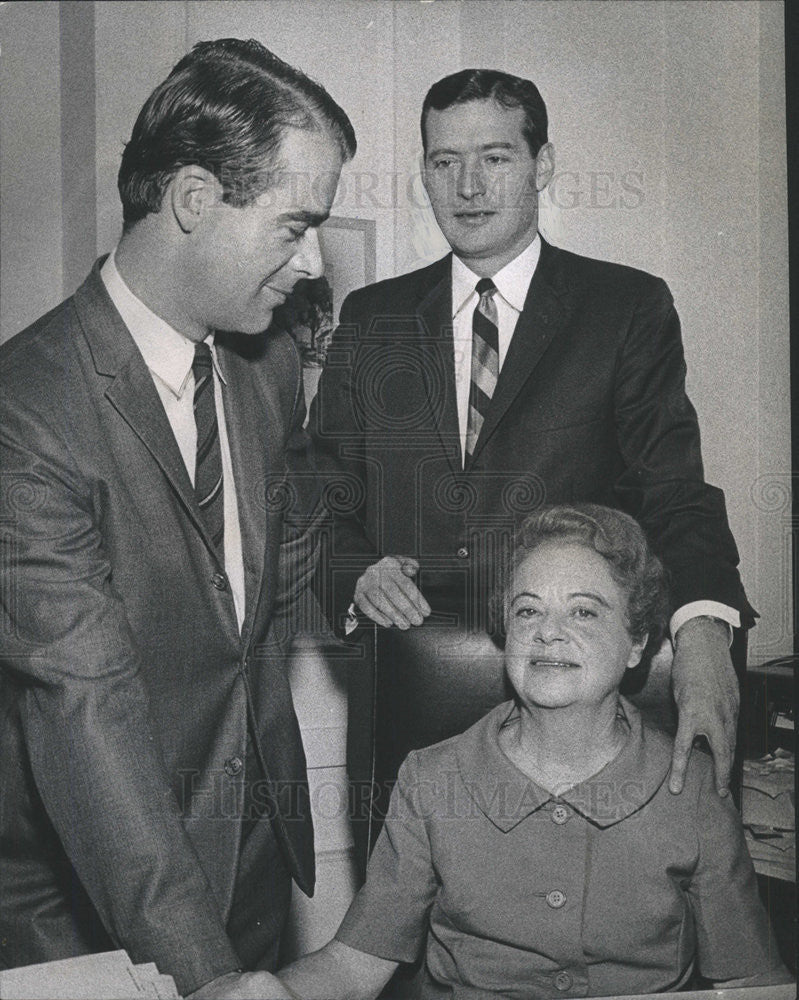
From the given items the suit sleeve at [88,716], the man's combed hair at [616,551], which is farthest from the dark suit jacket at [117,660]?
the man's combed hair at [616,551]

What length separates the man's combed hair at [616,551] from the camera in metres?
1.70

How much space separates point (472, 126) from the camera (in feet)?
5.74

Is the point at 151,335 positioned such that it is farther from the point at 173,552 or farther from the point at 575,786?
the point at 575,786

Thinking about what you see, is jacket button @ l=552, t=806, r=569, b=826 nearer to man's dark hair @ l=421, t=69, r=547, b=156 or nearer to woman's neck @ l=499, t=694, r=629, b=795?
woman's neck @ l=499, t=694, r=629, b=795

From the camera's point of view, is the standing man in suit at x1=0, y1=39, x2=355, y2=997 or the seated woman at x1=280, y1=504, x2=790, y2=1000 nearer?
the standing man in suit at x1=0, y1=39, x2=355, y2=997

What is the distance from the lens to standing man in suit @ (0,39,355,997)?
61.1 inches

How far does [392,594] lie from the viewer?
5.75 feet

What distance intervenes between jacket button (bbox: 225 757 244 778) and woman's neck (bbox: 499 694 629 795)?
14.9 inches

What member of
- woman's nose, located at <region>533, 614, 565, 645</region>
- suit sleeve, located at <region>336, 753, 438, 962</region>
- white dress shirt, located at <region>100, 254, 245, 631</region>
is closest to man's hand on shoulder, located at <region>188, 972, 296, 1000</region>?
suit sleeve, located at <region>336, 753, 438, 962</region>

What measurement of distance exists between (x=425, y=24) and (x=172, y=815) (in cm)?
116

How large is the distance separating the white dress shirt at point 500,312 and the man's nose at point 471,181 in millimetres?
96

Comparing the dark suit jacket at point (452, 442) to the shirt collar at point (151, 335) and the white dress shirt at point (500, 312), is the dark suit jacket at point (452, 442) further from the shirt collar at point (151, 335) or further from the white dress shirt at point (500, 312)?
the shirt collar at point (151, 335)

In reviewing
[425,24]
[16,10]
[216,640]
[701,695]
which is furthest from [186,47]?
[701,695]

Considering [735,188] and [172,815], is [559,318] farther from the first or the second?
[172,815]
